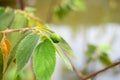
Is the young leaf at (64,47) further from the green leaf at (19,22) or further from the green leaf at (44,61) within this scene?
the green leaf at (19,22)

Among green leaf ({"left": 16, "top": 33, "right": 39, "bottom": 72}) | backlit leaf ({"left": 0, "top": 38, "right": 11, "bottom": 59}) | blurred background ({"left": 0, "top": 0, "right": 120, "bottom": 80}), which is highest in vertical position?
blurred background ({"left": 0, "top": 0, "right": 120, "bottom": 80})

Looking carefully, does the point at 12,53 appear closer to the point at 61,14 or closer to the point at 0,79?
the point at 0,79

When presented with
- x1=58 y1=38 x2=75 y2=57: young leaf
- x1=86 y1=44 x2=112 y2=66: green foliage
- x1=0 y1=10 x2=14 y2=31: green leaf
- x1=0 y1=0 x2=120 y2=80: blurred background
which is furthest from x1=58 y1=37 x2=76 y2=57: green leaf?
x1=0 y1=0 x2=120 y2=80: blurred background

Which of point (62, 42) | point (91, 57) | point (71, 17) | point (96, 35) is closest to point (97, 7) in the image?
point (71, 17)

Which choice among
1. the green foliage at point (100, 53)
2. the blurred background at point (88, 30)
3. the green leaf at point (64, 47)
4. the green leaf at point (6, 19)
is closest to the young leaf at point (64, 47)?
the green leaf at point (64, 47)

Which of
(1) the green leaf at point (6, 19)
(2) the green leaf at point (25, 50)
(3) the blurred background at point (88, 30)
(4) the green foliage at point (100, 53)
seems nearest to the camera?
(2) the green leaf at point (25, 50)

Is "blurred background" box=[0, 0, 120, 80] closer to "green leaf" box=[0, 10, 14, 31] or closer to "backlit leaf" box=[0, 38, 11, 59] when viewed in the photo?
"green leaf" box=[0, 10, 14, 31]
